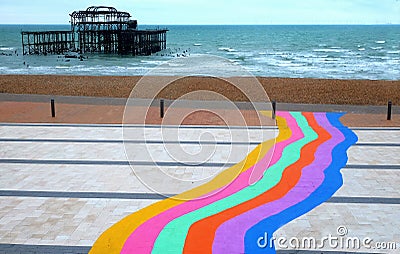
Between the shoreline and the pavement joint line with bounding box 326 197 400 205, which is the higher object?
the shoreline

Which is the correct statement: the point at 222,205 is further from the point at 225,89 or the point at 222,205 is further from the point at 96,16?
the point at 96,16

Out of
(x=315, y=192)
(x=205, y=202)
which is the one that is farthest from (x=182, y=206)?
(x=315, y=192)

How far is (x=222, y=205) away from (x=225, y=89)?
55.2 feet

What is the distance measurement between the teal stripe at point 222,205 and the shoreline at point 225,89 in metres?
9.97

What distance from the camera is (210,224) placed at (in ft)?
24.2

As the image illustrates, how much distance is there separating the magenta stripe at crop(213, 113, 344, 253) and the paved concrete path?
53 centimetres

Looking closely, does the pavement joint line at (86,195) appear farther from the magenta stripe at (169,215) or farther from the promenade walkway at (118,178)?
the magenta stripe at (169,215)

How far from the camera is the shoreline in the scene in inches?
850

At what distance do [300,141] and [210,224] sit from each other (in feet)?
19.2

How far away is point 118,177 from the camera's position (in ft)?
31.7

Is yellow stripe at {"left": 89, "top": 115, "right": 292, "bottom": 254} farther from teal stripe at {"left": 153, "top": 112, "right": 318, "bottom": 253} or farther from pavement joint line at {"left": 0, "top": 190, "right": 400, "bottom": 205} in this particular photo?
teal stripe at {"left": 153, "top": 112, "right": 318, "bottom": 253}

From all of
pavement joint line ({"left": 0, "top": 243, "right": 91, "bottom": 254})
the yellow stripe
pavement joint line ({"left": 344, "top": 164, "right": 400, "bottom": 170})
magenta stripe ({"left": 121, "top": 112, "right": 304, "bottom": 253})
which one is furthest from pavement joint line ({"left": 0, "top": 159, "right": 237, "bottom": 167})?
pavement joint line ({"left": 0, "top": 243, "right": 91, "bottom": 254})

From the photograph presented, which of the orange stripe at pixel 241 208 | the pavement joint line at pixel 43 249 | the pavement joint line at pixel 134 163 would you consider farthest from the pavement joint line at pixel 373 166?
the pavement joint line at pixel 43 249

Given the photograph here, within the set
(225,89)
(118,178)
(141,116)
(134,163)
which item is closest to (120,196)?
(118,178)
